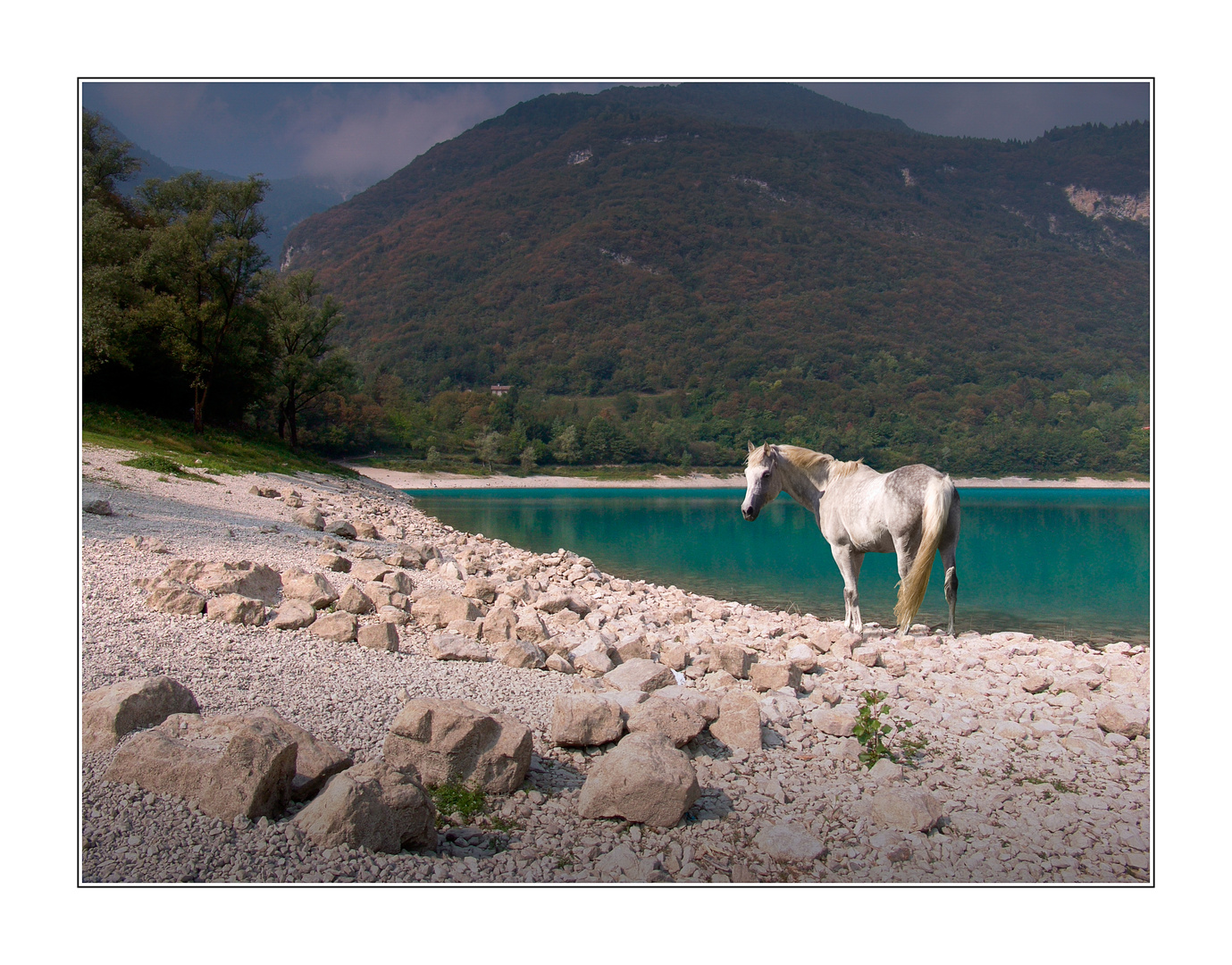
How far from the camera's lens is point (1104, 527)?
27.0 meters

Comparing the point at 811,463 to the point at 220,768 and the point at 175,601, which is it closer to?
the point at 175,601

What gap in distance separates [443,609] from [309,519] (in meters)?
6.01

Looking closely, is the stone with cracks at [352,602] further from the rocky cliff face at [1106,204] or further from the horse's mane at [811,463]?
the rocky cliff face at [1106,204]

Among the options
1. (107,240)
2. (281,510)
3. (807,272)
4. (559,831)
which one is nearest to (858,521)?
(559,831)

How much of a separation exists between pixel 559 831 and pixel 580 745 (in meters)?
0.80

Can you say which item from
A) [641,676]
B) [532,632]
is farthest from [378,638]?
[641,676]

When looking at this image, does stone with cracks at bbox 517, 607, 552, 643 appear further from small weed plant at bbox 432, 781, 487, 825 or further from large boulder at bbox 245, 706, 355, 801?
large boulder at bbox 245, 706, 355, 801

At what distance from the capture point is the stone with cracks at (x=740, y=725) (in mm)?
4023

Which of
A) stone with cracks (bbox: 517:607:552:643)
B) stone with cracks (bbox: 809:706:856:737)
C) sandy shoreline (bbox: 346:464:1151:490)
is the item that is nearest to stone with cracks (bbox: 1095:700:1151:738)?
stone with cracks (bbox: 809:706:856:737)

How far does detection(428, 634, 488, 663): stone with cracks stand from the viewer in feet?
17.2

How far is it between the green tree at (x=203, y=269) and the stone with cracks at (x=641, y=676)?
1790 cm

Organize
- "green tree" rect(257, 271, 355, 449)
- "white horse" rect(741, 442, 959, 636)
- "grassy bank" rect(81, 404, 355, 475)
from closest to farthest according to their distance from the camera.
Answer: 1. "white horse" rect(741, 442, 959, 636)
2. "grassy bank" rect(81, 404, 355, 475)
3. "green tree" rect(257, 271, 355, 449)

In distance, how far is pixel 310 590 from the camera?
18.9ft

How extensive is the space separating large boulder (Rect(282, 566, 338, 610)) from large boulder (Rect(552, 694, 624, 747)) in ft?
9.43
